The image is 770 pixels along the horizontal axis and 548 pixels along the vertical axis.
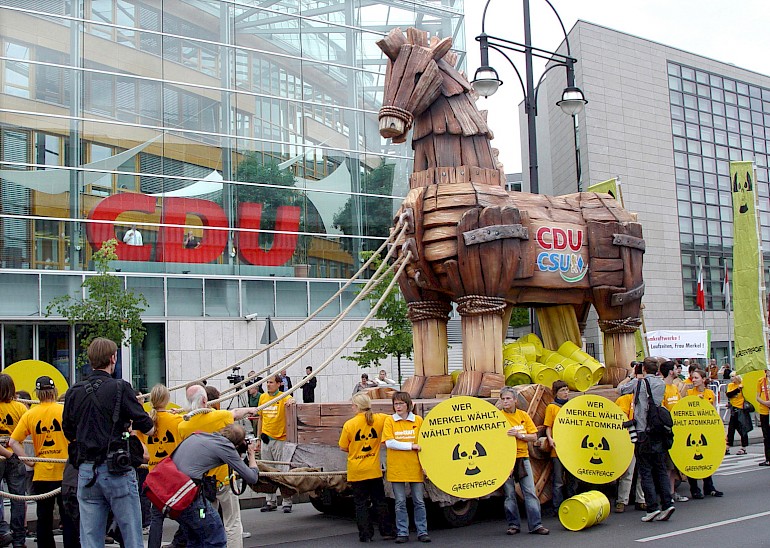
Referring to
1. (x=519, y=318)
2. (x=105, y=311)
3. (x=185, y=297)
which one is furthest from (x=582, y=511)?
(x=519, y=318)

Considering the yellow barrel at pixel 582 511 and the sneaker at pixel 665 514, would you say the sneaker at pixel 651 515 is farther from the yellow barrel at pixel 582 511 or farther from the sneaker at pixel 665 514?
the yellow barrel at pixel 582 511

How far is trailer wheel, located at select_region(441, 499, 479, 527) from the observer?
8867 mm

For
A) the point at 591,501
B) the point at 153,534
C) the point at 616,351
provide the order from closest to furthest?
1. the point at 153,534
2. the point at 591,501
3. the point at 616,351

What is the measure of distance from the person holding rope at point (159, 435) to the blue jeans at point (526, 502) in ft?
10.7

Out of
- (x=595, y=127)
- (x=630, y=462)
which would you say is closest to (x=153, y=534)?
(x=630, y=462)

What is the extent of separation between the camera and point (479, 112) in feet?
33.5

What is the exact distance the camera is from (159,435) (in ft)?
24.5

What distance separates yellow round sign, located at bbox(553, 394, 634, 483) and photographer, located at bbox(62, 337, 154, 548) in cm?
482

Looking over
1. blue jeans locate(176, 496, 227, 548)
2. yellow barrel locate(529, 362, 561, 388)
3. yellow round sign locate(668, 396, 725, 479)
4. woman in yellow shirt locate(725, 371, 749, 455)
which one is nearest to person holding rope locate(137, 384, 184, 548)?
blue jeans locate(176, 496, 227, 548)

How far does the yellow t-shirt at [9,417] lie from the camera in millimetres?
8227

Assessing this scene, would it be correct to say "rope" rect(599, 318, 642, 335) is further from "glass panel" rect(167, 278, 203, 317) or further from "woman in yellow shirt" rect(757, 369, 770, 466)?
"glass panel" rect(167, 278, 203, 317)

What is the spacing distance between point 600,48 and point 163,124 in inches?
814

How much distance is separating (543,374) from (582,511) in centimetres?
217

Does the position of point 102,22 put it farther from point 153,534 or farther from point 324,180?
point 153,534
